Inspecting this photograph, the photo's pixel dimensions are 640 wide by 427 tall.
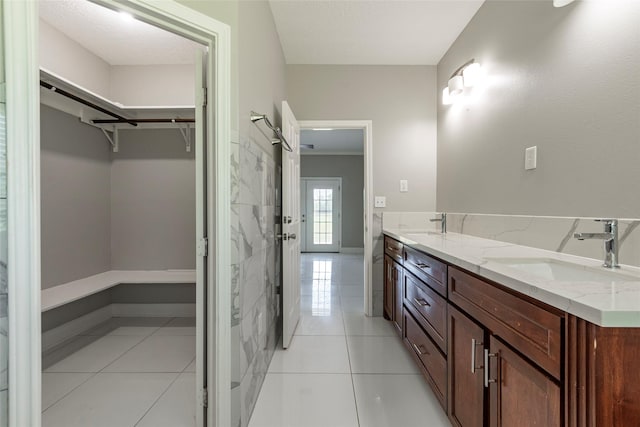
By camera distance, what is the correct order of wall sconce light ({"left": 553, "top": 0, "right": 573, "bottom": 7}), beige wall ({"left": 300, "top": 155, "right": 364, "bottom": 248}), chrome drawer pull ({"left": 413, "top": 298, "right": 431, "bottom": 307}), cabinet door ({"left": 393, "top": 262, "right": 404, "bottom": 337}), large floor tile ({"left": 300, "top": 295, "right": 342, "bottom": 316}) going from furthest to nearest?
beige wall ({"left": 300, "top": 155, "right": 364, "bottom": 248})
large floor tile ({"left": 300, "top": 295, "right": 342, "bottom": 316})
cabinet door ({"left": 393, "top": 262, "right": 404, "bottom": 337})
chrome drawer pull ({"left": 413, "top": 298, "right": 431, "bottom": 307})
wall sconce light ({"left": 553, "top": 0, "right": 573, "bottom": 7})

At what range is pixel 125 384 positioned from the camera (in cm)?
186

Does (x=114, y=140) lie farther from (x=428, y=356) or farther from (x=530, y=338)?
(x=530, y=338)

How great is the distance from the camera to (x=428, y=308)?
64.0 inches

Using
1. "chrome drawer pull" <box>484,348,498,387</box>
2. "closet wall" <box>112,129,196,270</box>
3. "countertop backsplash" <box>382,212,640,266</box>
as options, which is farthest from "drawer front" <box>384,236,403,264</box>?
"closet wall" <box>112,129,196,270</box>

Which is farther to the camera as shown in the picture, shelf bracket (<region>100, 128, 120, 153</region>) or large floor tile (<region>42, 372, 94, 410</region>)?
shelf bracket (<region>100, 128, 120, 153</region>)

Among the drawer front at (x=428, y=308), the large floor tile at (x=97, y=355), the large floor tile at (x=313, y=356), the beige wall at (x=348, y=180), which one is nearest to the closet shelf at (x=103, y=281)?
the large floor tile at (x=97, y=355)

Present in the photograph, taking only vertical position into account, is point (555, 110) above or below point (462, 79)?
below

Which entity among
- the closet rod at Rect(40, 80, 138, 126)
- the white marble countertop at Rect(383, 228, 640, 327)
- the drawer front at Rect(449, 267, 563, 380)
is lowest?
the drawer front at Rect(449, 267, 563, 380)

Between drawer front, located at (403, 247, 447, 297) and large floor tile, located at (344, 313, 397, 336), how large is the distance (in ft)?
2.96

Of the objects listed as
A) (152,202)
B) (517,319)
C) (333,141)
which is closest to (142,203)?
(152,202)

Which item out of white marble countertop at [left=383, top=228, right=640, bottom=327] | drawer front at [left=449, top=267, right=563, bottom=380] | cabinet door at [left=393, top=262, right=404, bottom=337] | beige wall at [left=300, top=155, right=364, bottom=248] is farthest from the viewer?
beige wall at [left=300, top=155, right=364, bottom=248]

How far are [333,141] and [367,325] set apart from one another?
4.36m

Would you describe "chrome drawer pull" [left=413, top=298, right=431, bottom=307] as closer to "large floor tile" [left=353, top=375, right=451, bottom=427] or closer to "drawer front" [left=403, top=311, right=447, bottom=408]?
"drawer front" [left=403, top=311, right=447, bottom=408]

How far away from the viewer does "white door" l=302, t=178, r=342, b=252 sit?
7.64 m
